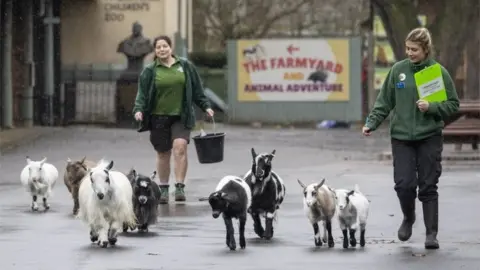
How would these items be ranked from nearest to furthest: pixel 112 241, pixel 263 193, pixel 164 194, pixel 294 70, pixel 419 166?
pixel 419 166 → pixel 112 241 → pixel 263 193 → pixel 164 194 → pixel 294 70

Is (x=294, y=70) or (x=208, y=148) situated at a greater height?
(x=208, y=148)

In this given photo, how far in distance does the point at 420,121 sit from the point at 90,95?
1017 inches

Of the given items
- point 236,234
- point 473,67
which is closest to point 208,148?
point 236,234

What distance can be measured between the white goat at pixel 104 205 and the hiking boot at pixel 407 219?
2269 mm

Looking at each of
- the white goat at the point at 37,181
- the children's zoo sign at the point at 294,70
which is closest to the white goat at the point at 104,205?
the white goat at the point at 37,181

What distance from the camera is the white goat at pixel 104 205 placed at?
1214 cm

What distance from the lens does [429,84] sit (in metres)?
12.0

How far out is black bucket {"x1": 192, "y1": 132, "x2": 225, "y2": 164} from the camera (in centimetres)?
1589

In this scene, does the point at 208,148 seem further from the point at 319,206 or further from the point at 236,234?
the point at 319,206

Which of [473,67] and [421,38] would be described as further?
[473,67]

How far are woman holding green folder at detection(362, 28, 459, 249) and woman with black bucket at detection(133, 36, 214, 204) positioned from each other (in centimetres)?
421

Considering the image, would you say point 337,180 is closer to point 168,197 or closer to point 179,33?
point 168,197

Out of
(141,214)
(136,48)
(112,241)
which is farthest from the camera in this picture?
(136,48)

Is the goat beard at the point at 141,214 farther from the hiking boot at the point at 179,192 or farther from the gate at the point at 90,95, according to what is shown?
the gate at the point at 90,95
